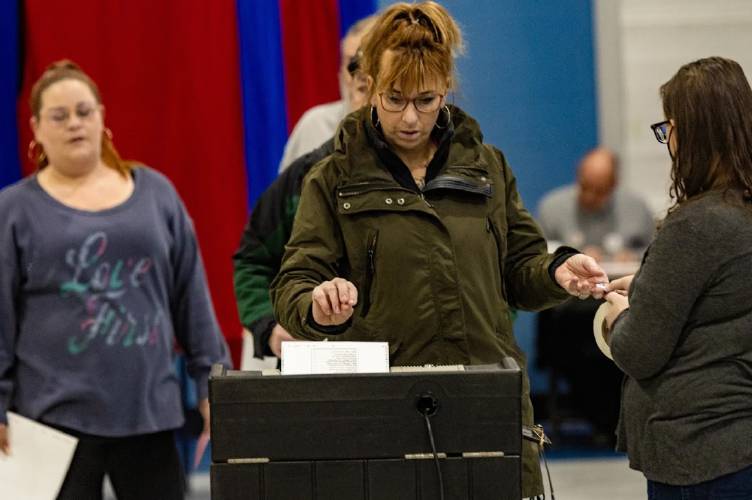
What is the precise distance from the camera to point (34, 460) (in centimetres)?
330

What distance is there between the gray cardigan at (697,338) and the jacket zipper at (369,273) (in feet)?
1.50

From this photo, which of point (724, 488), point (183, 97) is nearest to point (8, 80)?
point (183, 97)

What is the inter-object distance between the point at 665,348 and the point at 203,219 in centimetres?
335

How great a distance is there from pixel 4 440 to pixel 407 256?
1544mm

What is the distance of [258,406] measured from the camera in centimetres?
194

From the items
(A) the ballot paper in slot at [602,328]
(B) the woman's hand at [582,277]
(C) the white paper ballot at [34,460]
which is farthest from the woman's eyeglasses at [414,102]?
(C) the white paper ballot at [34,460]

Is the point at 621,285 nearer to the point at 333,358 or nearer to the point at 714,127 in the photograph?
the point at 714,127

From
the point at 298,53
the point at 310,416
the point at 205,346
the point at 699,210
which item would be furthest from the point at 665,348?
the point at 298,53

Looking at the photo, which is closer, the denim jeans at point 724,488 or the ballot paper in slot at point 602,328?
the denim jeans at point 724,488

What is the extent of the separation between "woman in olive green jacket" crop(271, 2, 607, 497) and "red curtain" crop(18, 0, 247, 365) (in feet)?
9.61

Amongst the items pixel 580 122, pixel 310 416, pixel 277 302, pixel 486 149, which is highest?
pixel 580 122

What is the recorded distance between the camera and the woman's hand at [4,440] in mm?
3348

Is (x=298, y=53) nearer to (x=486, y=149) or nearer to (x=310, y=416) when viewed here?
(x=486, y=149)

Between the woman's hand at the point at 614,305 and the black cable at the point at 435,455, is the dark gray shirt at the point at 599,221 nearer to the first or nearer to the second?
the woman's hand at the point at 614,305
